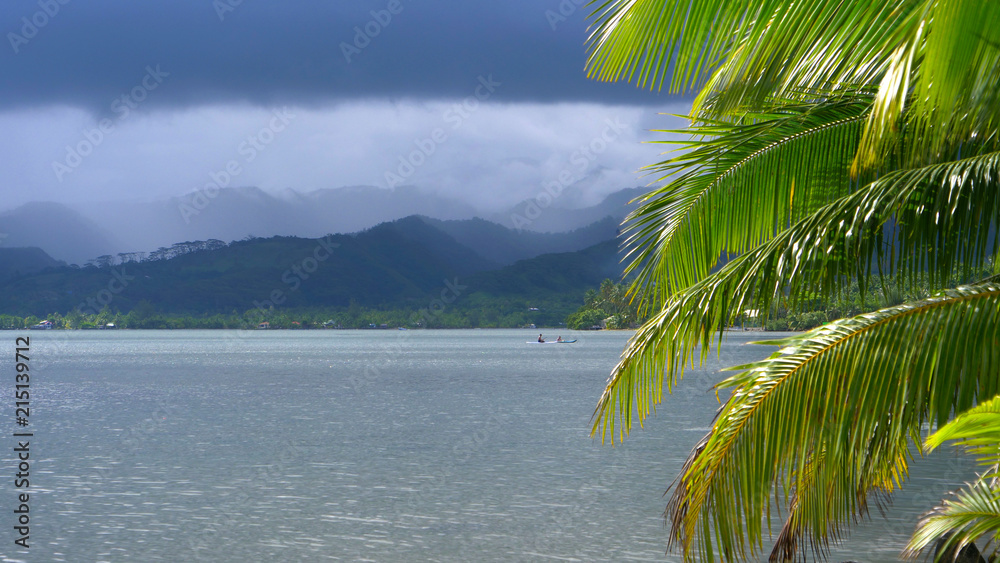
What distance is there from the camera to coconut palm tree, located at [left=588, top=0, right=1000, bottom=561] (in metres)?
4.41

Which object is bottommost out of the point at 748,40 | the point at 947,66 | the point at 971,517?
the point at 971,517

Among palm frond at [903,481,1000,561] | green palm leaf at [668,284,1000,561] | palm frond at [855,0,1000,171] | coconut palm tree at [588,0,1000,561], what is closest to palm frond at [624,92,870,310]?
coconut palm tree at [588,0,1000,561]

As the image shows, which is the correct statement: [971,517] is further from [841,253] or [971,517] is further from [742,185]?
[742,185]

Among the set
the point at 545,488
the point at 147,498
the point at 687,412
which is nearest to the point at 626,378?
the point at 545,488

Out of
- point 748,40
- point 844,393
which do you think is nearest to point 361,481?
point 844,393

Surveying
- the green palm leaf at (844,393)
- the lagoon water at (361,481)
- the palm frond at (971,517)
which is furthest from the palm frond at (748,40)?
the lagoon water at (361,481)

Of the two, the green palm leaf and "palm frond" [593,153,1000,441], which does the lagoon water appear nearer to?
"palm frond" [593,153,1000,441]

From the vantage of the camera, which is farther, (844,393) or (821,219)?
(821,219)

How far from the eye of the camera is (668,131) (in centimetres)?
694

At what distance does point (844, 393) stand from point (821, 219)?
1220mm

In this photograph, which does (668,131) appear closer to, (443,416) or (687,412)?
(443,416)

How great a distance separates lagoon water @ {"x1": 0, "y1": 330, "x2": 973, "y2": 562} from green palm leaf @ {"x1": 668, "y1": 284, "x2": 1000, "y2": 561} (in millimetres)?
4993

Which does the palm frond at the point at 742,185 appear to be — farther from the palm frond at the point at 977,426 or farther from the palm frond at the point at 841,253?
the palm frond at the point at 977,426

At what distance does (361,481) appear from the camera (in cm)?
2592
